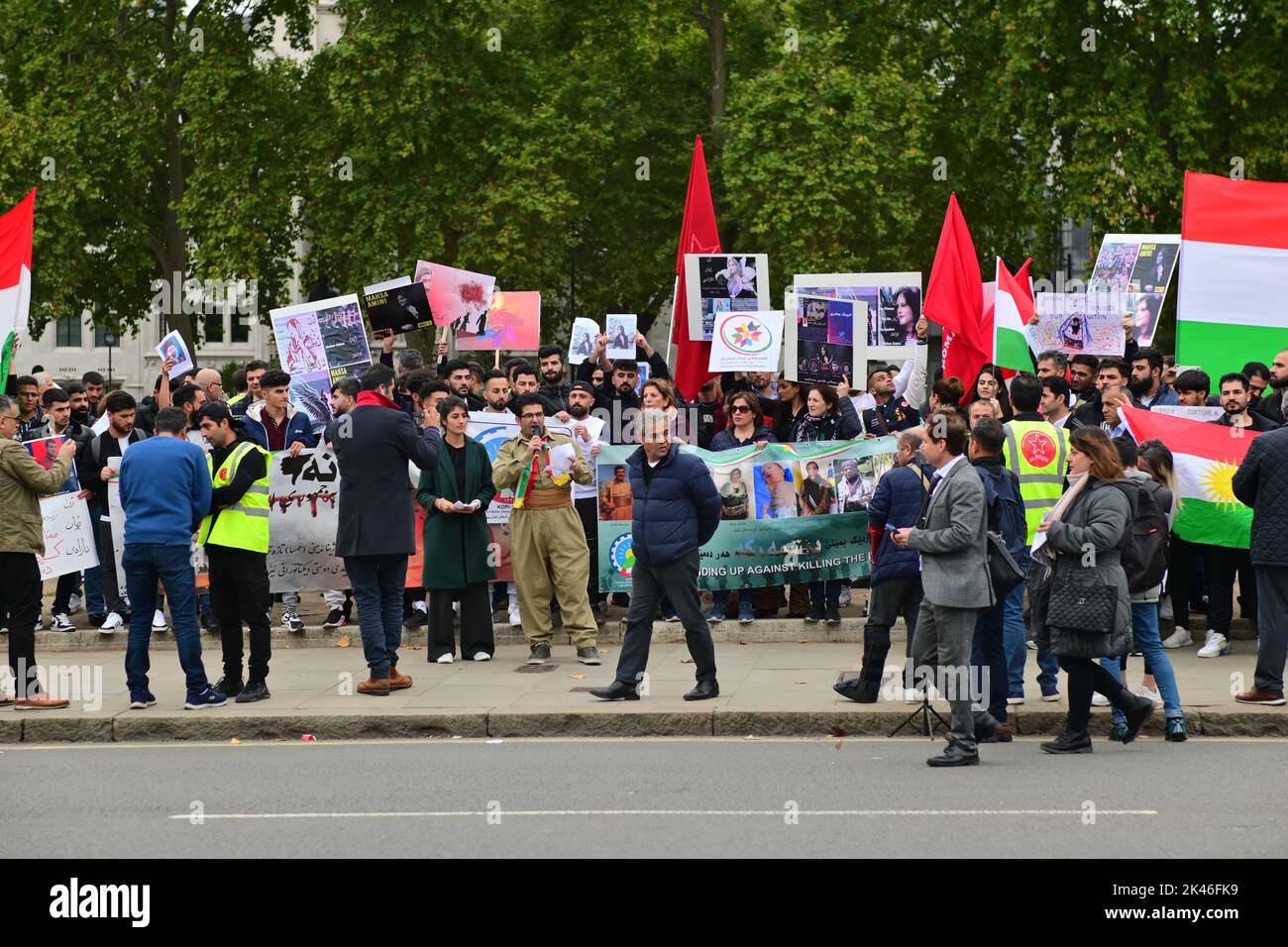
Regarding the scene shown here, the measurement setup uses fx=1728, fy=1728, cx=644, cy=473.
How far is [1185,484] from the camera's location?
40.0 ft

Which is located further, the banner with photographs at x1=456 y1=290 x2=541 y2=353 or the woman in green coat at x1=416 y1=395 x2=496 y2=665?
the banner with photographs at x1=456 y1=290 x2=541 y2=353

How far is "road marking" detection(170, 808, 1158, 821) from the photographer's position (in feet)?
24.7

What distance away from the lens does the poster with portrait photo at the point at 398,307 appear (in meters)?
14.8

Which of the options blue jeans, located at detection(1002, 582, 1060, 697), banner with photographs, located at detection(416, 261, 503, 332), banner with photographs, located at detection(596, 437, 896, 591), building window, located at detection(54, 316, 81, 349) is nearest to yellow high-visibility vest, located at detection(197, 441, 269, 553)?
banner with photographs, located at detection(596, 437, 896, 591)

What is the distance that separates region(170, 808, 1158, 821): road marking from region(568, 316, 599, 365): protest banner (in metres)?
7.95

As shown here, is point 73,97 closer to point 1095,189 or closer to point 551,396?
point 1095,189

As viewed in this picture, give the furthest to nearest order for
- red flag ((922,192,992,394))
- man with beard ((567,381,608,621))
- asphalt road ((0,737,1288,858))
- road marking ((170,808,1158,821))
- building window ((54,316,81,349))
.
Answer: building window ((54,316,81,349))
red flag ((922,192,992,394))
man with beard ((567,381,608,621))
road marking ((170,808,1158,821))
asphalt road ((0,737,1288,858))

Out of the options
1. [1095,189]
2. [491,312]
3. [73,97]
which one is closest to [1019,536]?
[491,312]

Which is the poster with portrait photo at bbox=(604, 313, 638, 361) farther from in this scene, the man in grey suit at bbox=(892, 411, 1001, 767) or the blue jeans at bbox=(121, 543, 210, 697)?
the man in grey suit at bbox=(892, 411, 1001, 767)

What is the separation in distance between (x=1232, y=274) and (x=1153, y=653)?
409 centimetres

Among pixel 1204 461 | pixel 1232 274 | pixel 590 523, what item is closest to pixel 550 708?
pixel 590 523

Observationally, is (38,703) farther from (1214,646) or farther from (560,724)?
(1214,646)

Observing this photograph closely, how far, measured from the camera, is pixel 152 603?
1073 centimetres

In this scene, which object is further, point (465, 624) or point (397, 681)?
point (465, 624)
